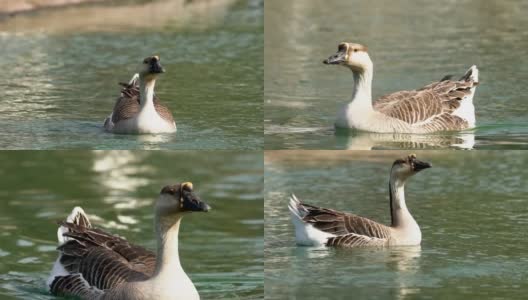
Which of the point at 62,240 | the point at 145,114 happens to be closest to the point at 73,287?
the point at 62,240

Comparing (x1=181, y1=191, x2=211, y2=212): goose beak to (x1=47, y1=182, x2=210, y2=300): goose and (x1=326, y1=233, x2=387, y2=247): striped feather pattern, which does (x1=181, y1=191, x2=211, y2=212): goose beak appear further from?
(x1=326, y1=233, x2=387, y2=247): striped feather pattern

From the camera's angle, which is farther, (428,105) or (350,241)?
(428,105)

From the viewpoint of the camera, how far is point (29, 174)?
17516 millimetres

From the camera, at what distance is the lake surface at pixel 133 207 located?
12.6 meters

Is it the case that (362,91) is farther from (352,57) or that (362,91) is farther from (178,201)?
(178,201)

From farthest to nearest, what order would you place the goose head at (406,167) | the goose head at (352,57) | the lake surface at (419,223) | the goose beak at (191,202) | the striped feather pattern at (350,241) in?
the goose head at (352,57)
the goose head at (406,167)
the striped feather pattern at (350,241)
the lake surface at (419,223)
the goose beak at (191,202)

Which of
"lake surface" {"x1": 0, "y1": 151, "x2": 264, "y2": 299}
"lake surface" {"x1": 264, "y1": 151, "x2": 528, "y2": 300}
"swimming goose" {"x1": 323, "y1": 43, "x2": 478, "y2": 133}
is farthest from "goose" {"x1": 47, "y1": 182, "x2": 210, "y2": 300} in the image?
"swimming goose" {"x1": 323, "y1": 43, "x2": 478, "y2": 133}

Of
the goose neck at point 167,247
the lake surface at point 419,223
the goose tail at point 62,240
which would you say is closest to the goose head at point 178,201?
the goose neck at point 167,247

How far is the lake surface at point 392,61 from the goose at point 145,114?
125cm

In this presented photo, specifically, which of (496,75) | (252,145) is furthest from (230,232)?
(496,75)

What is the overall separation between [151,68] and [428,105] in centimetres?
344

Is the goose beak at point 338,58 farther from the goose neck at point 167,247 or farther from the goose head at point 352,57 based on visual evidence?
the goose neck at point 167,247

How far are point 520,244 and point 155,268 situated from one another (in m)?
4.73

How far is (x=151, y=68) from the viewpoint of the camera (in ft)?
47.4
